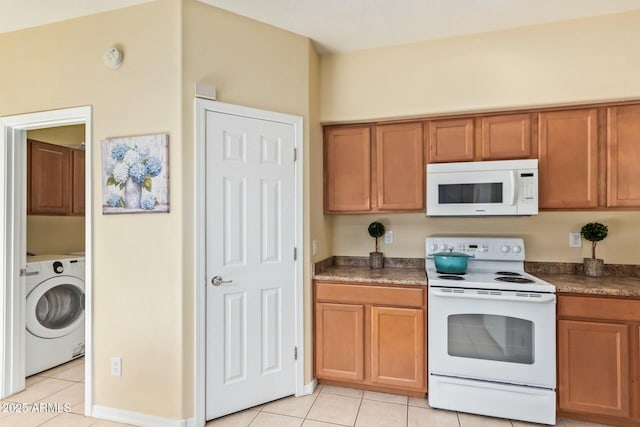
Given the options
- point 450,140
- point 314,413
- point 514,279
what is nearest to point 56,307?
point 314,413

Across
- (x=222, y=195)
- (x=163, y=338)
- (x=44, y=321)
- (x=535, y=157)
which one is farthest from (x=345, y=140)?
(x=44, y=321)

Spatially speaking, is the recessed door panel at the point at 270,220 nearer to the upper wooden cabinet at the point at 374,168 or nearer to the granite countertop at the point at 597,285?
the upper wooden cabinet at the point at 374,168

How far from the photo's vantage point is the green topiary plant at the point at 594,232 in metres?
2.52

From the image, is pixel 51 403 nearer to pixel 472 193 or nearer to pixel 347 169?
pixel 347 169

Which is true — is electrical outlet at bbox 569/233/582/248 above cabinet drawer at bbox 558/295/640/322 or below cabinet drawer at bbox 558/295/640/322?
above

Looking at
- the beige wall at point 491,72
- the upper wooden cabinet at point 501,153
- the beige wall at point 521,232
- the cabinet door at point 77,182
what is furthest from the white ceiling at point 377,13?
the beige wall at point 521,232

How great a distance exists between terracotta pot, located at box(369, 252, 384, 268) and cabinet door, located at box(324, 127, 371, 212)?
47cm

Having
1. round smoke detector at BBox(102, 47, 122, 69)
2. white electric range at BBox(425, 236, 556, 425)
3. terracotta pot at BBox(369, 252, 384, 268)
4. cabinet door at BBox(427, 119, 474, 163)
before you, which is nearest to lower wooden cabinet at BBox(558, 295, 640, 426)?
white electric range at BBox(425, 236, 556, 425)

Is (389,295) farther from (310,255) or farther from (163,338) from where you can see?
(163,338)

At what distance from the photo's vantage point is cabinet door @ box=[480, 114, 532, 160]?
254 cm

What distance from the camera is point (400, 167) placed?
9.15 feet

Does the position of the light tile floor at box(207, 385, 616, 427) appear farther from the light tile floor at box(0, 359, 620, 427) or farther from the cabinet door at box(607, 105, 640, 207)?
the cabinet door at box(607, 105, 640, 207)

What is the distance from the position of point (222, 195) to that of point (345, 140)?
123 cm

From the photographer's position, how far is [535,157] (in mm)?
2533
